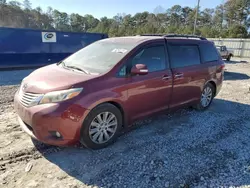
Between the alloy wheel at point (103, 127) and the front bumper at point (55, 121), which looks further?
the alloy wheel at point (103, 127)

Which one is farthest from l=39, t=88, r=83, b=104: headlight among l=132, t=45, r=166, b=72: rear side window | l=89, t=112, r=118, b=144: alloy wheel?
l=132, t=45, r=166, b=72: rear side window

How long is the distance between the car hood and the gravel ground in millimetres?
950

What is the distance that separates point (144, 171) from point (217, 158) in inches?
48.5

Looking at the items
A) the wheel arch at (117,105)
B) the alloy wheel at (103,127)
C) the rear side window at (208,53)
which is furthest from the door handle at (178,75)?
the alloy wheel at (103,127)

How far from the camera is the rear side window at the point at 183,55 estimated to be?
4.25 m

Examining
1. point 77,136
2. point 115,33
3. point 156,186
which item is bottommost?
point 156,186

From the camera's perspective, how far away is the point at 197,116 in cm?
496

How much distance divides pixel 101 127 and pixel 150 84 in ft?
3.84

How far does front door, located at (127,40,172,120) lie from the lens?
356 cm

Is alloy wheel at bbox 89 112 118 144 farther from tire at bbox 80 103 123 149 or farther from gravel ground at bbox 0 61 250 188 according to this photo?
gravel ground at bbox 0 61 250 188

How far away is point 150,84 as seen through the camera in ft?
12.3

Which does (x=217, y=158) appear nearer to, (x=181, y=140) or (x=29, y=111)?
(x=181, y=140)

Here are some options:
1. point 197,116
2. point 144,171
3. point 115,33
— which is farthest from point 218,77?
point 115,33

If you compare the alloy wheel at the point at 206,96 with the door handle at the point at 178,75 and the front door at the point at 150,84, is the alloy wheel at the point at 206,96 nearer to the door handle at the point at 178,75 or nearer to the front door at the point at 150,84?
the door handle at the point at 178,75
